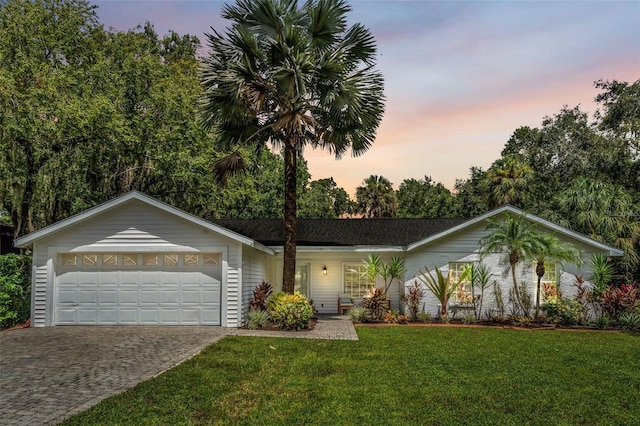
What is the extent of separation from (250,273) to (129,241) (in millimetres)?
3671

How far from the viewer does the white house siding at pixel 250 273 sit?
13.9 m

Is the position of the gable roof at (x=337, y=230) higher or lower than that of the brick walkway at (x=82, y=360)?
higher

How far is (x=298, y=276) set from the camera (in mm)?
18078

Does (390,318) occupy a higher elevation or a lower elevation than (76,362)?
higher

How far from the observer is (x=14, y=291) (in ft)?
44.9

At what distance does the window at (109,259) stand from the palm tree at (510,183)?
22084 millimetres

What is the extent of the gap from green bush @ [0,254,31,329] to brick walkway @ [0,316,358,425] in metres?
1.06

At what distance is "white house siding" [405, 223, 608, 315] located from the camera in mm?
15586

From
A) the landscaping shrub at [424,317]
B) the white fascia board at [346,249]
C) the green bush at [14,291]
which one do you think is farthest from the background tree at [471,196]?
the green bush at [14,291]

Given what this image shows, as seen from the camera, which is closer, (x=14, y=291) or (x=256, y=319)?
(x=256, y=319)

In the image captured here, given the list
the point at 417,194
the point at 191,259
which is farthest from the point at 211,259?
the point at 417,194

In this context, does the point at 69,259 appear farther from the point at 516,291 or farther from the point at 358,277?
the point at 516,291

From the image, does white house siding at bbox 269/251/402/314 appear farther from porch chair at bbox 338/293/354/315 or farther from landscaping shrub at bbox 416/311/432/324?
landscaping shrub at bbox 416/311/432/324

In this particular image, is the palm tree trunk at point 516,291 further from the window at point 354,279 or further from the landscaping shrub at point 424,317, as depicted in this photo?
the window at point 354,279
